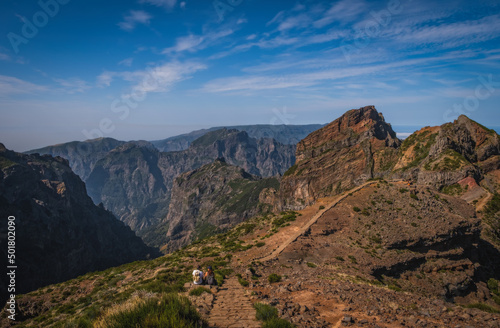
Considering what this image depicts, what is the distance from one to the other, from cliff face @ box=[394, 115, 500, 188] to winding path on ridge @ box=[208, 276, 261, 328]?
314 feet

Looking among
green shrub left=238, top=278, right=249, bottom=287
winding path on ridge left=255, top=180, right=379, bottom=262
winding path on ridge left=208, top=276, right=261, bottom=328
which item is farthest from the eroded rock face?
winding path on ridge left=208, top=276, right=261, bottom=328

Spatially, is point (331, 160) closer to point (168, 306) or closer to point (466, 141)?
point (466, 141)

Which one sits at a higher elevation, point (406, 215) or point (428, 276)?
point (406, 215)

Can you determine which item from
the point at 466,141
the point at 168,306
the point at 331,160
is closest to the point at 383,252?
the point at 168,306

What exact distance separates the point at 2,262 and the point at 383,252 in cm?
21349

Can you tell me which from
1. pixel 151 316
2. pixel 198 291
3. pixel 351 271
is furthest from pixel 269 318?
pixel 351 271

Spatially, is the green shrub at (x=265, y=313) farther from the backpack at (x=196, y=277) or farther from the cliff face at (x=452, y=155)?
the cliff face at (x=452, y=155)

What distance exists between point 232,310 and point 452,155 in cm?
11175

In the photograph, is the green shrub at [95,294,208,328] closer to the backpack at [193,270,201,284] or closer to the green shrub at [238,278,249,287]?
the backpack at [193,270,201,284]

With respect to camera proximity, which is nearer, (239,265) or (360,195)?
(239,265)

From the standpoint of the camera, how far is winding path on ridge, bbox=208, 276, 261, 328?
14.7m

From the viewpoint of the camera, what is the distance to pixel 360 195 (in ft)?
178

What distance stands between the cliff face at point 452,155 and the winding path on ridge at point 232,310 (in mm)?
95799

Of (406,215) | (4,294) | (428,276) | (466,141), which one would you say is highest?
(466,141)
